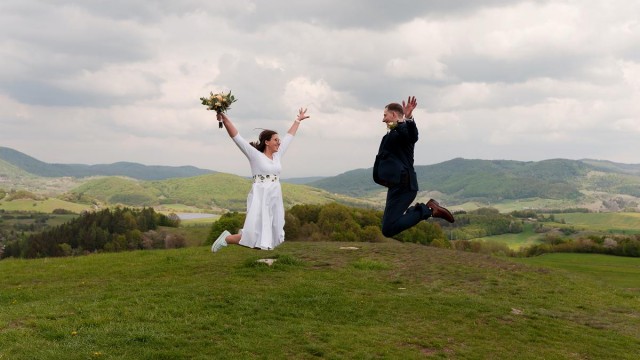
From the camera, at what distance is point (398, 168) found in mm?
11180

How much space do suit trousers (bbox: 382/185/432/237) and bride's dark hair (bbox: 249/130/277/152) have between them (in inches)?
160

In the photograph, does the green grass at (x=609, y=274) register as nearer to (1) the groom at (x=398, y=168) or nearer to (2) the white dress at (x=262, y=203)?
(1) the groom at (x=398, y=168)

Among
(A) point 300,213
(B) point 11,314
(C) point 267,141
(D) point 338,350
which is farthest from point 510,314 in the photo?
(A) point 300,213

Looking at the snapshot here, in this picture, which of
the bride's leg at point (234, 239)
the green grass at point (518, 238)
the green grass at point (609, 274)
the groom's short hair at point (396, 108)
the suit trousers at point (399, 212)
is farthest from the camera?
the green grass at point (518, 238)

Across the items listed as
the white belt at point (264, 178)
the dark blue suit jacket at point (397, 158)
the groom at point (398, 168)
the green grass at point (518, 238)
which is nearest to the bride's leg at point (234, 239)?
the white belt at point (264, 178)

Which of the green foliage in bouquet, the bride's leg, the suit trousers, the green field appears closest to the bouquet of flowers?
the green foliage in bouquet

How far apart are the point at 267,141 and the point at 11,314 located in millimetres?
8756

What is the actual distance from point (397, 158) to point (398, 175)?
46 cm

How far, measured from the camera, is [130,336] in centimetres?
1172

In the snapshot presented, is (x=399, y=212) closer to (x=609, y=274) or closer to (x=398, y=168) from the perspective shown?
(x=398, y=168)

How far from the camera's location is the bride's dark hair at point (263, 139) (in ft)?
44.9

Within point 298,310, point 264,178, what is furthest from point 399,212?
point 298,310

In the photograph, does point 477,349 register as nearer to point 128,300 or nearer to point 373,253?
point 128,300

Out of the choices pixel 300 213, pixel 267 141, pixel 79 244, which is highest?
pixel 267 141
